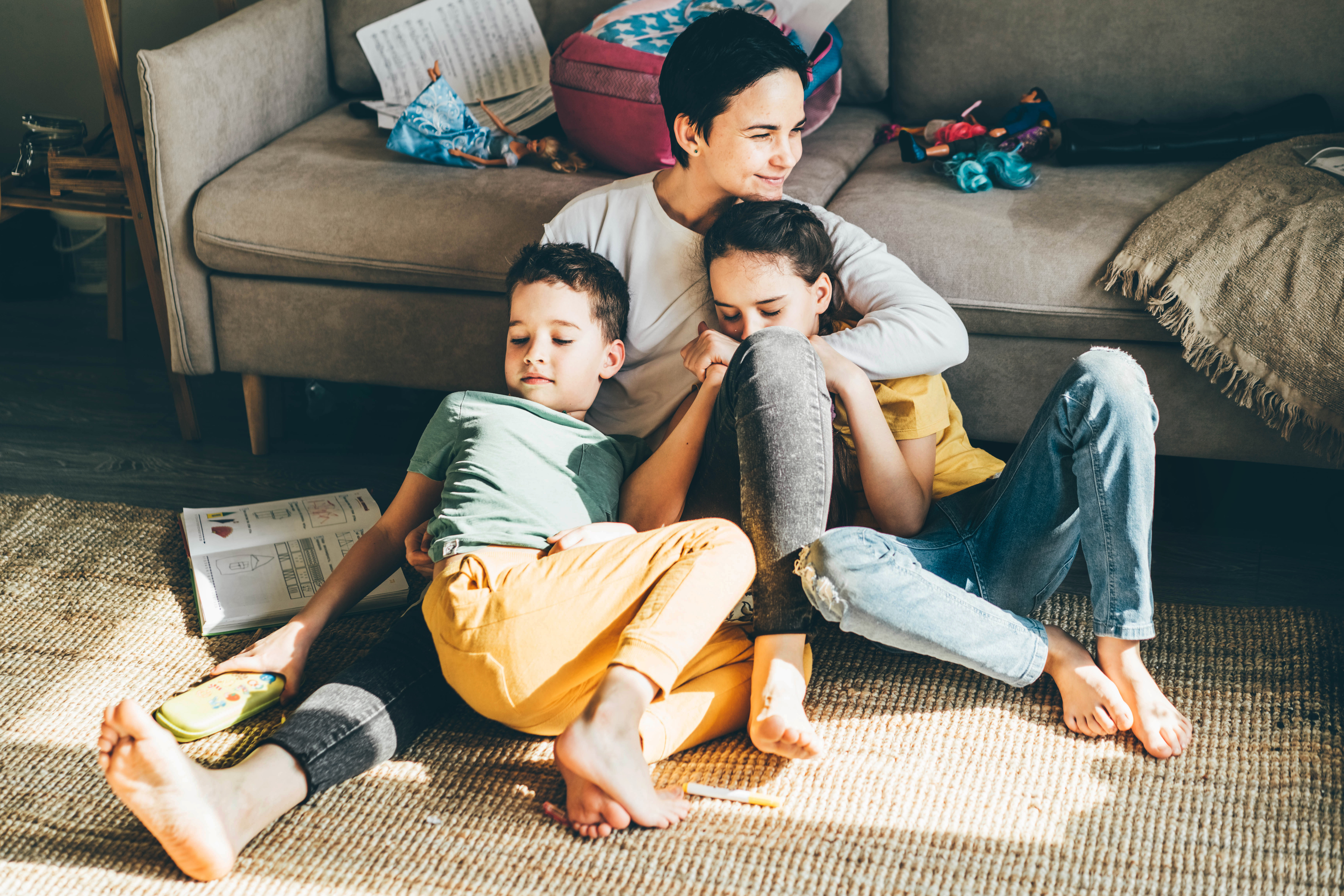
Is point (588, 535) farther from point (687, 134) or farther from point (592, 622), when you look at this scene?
point (687, 134)

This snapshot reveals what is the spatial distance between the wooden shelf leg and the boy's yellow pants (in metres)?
1.51

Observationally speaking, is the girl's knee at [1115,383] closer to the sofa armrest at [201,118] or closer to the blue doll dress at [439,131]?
the blue doll dress at [439,131]

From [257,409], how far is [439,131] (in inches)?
21.9

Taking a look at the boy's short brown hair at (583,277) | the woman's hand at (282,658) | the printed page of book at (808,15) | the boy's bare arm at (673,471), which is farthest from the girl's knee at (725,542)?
the printed page of book at (808,15)

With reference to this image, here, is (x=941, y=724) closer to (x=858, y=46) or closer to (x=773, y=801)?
(x=773, y=801)

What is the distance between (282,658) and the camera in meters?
1.18

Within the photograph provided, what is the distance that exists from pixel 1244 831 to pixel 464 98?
164 cm

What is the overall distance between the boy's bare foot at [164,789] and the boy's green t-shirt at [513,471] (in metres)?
0.32

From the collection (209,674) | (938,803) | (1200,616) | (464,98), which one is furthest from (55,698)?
(1200,616)

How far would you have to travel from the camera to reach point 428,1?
1945mm

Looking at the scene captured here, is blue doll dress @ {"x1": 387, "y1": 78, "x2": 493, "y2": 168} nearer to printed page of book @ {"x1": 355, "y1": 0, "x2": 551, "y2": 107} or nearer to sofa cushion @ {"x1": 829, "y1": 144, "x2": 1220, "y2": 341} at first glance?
printed page of book @ {"x1": 355, "y1": 0, "x2": 551, "y2": 107}

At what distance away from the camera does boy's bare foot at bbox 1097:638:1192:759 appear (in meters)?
1.06

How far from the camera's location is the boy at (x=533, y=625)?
0.92 m

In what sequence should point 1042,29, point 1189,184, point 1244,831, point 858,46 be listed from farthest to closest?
point 858,46 → point 1042,29 → point 1189,184 → point 1244,831
